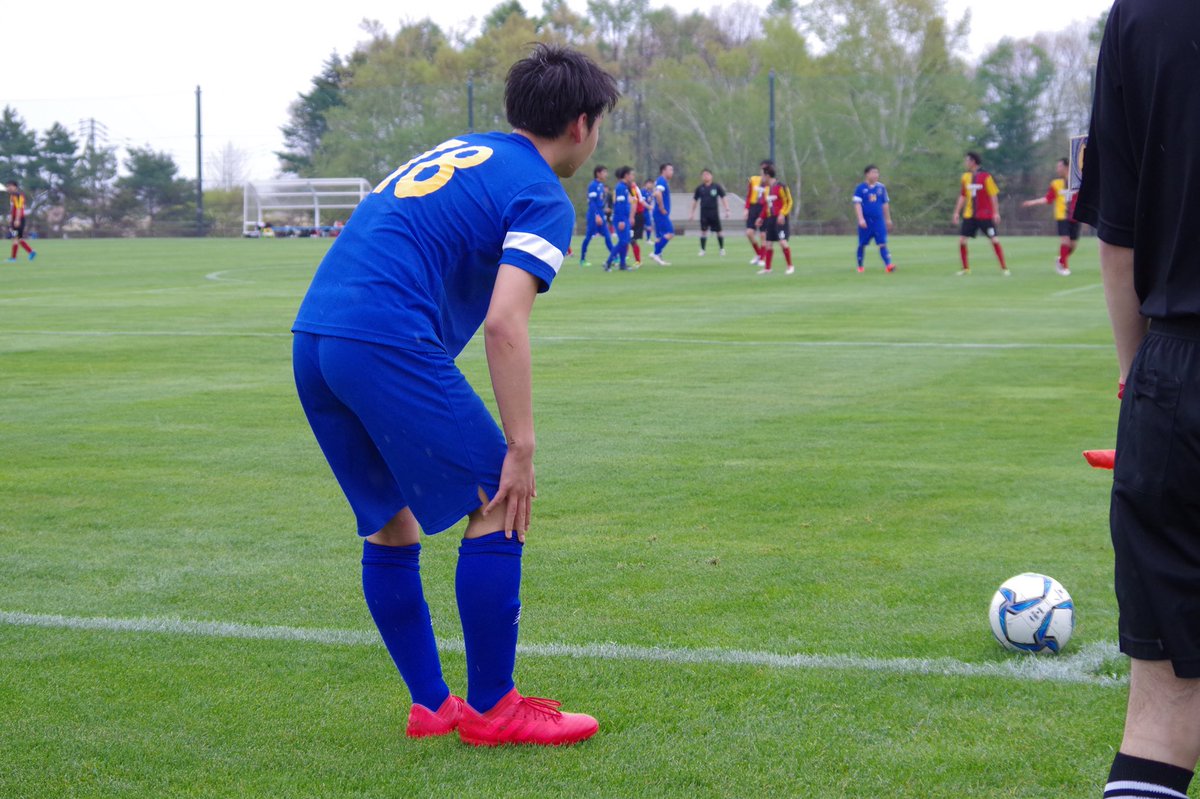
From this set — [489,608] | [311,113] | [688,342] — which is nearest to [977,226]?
[688,342]

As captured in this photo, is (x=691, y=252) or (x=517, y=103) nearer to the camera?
(x=517, y=103)

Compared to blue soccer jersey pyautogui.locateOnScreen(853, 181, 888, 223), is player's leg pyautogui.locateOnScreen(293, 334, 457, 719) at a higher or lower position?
lower

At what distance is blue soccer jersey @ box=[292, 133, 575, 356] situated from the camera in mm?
3051

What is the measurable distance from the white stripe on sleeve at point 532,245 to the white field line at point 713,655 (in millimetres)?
1451

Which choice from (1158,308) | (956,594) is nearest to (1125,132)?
(1158,308)

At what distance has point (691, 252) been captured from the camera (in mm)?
36094

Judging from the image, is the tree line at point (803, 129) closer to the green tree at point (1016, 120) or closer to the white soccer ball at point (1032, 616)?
the green tree at point (1016, 120)

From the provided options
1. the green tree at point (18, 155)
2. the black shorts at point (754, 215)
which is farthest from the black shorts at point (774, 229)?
the green tree at point (18, 155)

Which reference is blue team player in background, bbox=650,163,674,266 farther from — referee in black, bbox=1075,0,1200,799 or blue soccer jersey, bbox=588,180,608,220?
referee in black, bbox=1075,0,1200,799

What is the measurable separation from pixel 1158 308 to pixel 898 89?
58260mm

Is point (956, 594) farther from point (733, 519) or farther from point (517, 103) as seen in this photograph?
point (517, 103)

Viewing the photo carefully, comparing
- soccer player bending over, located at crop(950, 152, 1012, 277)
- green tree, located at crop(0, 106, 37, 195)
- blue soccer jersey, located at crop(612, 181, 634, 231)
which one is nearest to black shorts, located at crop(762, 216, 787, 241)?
blue soccer jersey, located at crop(612, 181, 634, 231)

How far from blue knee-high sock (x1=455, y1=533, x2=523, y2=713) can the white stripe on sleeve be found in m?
0.67

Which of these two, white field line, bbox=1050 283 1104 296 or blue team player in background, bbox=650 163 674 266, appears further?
blue team player in background, bbox=650 163 674 266
